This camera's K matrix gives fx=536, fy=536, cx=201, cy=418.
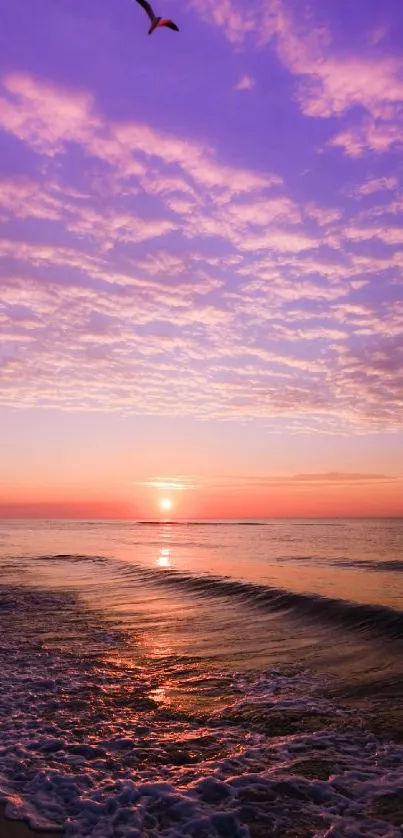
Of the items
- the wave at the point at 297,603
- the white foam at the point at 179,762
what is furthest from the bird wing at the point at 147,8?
the wave at the point at 297,603

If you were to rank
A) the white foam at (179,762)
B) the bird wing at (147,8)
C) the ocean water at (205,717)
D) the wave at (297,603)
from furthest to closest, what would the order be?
the wave at (297,603) → the bird wing at (147,8) → the ocean water at (205,717) → the white foam at (179,762)

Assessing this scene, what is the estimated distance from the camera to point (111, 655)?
11508 millimetres

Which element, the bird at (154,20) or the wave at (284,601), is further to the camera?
the wave at (284,601)

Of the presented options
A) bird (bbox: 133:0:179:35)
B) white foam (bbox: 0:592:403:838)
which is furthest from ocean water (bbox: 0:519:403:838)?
bird (bbox: 133:0:179:35)

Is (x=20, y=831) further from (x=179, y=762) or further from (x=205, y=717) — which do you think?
(x=205, y=717)

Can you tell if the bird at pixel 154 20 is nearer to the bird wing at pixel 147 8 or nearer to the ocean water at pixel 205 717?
the bird wing at pixel 147 8

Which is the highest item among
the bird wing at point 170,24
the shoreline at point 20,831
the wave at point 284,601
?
the bird wing at point 170,24

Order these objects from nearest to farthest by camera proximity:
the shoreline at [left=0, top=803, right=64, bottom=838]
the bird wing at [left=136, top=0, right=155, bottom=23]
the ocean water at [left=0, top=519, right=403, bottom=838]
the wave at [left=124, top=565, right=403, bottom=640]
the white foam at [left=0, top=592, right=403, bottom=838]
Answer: the shoreline at [left=0, top=803, right=64, bottom=838] → the white foam at [left=0, top=592, right=403, bottom=838] → the ocean water at [left=0, top=519, right=403, bottom=838] → the bird wing at [left=136, top=0, right=155, bottom=23] → the wave at [left=124, top=565, right=403, bottom=640]

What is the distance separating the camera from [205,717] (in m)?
8.00

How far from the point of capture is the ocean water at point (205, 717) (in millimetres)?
5395

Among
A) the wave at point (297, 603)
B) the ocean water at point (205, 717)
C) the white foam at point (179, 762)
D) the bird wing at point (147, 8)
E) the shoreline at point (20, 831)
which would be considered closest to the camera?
the shoreline at point (20, 831)

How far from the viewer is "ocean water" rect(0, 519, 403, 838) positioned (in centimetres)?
539

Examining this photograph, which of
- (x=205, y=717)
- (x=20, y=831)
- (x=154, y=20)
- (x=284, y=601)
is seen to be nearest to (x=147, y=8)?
(x=154, y=20)

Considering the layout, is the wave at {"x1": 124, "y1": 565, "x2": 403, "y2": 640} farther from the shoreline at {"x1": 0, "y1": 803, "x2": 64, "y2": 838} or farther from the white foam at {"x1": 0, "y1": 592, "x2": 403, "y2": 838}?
the shoreline at {"x1": 0, "y1": 803, "x2": 64, "y2": 838}
